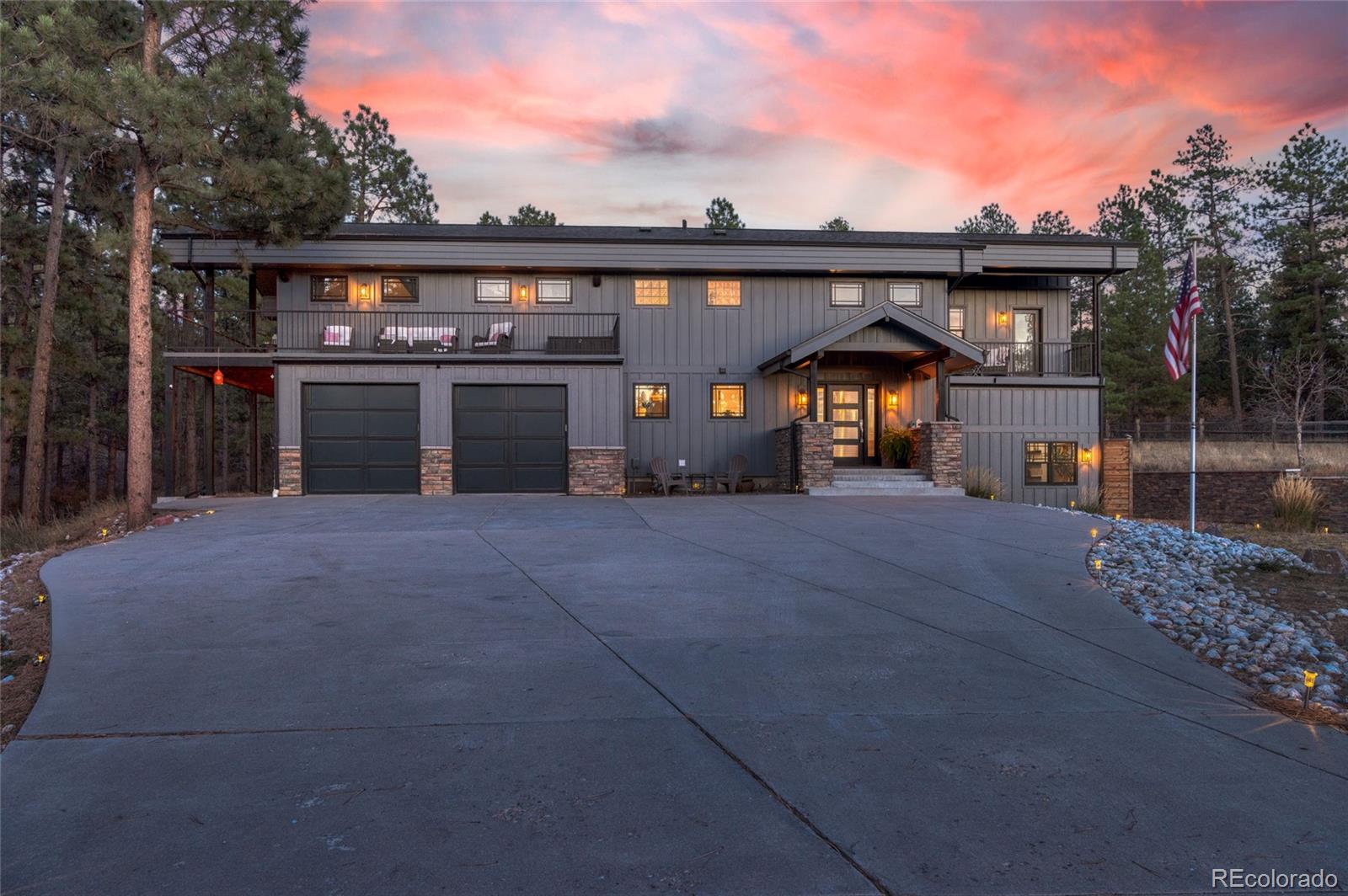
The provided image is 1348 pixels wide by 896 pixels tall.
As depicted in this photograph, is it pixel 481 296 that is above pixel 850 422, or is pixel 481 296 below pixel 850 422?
above

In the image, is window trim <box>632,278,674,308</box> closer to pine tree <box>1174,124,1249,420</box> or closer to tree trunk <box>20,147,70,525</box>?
tree trunk <box>20,147,70,525</box>

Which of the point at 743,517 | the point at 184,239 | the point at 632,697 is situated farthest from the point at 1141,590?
the point at 184,239

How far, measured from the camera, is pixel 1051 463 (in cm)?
2036

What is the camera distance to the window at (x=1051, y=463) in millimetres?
20250

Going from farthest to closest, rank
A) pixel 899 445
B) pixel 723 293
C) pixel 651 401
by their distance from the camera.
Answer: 1. pixel 723 293
2. pixel 651 401
3. pixel 899 445

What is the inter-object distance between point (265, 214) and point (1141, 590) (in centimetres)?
1526

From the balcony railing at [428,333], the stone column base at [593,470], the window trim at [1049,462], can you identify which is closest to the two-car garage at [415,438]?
the stone column base at [593,470]

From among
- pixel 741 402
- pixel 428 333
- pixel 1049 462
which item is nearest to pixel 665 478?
pixel 741 402

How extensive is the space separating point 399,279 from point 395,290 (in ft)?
0.97

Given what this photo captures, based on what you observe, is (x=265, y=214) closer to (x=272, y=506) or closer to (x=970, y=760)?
(x=272, y=506)

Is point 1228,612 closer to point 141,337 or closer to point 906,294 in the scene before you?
point 906,294

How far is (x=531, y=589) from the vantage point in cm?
684

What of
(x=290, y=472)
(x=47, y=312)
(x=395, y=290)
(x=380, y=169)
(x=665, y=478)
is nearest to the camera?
(x=290, y=472)

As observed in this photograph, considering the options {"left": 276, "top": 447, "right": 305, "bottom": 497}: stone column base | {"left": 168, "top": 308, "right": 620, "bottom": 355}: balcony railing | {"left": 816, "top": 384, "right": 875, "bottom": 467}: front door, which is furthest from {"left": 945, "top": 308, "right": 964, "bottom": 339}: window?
{"left": 276, "top": 447, "right": 305, "bottom": 497}: stone column base
